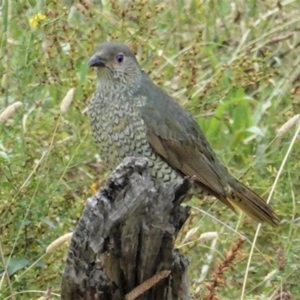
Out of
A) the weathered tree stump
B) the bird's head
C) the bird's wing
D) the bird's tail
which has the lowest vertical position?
the bird's tail

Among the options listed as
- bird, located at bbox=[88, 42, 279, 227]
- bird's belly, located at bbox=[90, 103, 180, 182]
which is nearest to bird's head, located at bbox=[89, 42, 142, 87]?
bird, located at bbox=[88, 42, 279, 227]

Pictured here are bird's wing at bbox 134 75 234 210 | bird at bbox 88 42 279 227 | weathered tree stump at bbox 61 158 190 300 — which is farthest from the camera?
bird's wing at bbox 134 75 234 210

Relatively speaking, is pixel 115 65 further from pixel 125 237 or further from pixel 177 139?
pixel 125 237

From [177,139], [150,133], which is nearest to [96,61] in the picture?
[150,133]

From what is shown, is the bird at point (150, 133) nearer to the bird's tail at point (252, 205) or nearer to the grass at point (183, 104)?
the bird's tail at point (252, 205)

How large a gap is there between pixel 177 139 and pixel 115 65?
43cm

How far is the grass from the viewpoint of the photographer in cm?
440

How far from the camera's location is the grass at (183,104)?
4.40 meters

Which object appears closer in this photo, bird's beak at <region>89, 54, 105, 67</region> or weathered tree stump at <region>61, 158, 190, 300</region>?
weathered tree stump at <region>61, 158, 190, 300</region>

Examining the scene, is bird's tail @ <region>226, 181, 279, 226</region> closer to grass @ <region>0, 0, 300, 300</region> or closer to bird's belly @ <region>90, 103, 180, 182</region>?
grass @ <region>0, 0, 300, 300</region>

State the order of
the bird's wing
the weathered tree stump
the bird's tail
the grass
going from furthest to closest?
the bird's tail, the bird's wing, the grass, the weathered tree stump

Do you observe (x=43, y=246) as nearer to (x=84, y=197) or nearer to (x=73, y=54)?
(x=84, y=197)

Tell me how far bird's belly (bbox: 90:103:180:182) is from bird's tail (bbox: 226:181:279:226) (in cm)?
40

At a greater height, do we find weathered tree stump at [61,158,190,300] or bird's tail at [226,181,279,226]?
weathered tree stump at [61,158,190,300]
